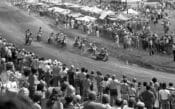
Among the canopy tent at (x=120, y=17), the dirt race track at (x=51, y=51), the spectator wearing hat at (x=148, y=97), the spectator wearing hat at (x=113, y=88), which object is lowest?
the dirt race track at (x=51, y=51)

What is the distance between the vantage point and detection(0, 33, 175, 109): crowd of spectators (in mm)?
10805

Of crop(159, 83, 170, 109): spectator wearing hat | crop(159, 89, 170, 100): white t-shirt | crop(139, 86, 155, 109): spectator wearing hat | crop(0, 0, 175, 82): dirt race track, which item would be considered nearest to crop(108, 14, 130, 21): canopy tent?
crop(0, 0, 175, 82): dirt race track

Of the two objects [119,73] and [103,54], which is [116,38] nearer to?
[103,54]

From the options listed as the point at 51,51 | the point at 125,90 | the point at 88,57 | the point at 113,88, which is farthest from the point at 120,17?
the point at 125,90

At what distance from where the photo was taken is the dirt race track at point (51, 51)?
29.0 m

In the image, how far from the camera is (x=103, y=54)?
33.5m

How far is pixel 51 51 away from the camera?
1444 inches

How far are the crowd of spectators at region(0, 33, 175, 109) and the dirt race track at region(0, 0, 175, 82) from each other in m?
8.52

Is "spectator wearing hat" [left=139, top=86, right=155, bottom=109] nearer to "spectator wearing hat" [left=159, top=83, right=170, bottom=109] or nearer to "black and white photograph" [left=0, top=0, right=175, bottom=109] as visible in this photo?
"black and white photograph" [left=0, top=0, right=175, bottom=109]

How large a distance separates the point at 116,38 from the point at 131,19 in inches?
324

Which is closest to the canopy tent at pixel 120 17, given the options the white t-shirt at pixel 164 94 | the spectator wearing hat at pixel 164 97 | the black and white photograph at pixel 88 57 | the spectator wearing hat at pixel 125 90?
the black and white photograph at pixel 88 57

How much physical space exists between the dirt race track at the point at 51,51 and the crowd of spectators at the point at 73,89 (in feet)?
27.9

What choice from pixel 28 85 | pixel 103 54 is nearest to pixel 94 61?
pixel 103 54

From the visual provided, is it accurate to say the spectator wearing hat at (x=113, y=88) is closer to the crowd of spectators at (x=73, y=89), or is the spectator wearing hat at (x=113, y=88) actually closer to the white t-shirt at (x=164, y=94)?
the crowd of spectators at (x=73, y=89)
